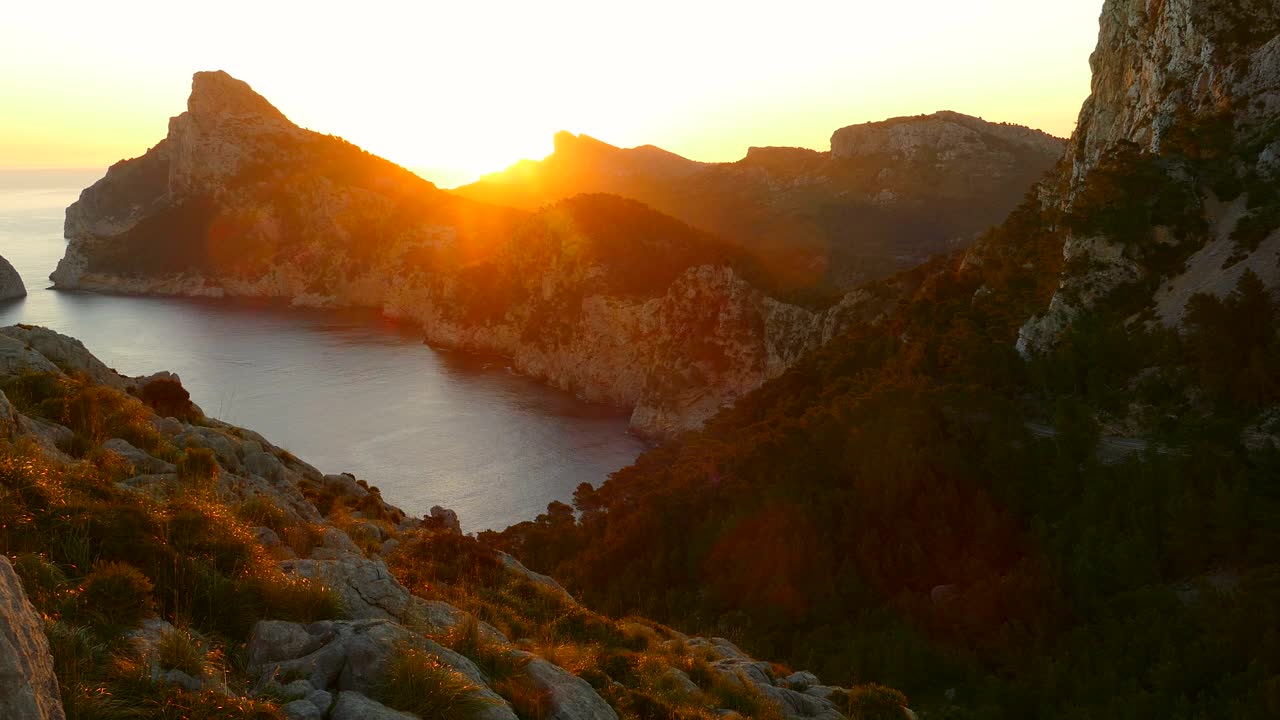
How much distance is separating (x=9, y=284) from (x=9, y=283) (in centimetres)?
22

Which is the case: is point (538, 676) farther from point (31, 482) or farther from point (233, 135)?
point (233, 135)

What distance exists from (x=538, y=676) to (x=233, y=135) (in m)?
215

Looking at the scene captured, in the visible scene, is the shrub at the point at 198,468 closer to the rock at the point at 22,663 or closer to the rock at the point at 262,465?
the rock at the point at 262,465

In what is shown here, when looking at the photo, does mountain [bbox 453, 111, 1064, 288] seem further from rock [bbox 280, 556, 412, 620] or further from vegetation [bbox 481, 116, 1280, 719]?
rock [bbox 280, 556, 412, 620]

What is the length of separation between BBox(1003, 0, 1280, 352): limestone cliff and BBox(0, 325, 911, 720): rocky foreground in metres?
25.3

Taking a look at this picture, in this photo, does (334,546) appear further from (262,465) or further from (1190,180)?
(1190,180)

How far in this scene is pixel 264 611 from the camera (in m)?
9.77

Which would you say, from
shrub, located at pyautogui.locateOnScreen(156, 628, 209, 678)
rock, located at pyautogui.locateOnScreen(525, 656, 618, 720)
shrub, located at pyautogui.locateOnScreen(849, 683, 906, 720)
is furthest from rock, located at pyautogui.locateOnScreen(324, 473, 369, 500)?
shrub, located at pyautogui.locateOnScreen(156, 628, 209, 678)

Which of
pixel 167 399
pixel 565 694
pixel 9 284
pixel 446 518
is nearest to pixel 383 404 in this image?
pixel 446 518

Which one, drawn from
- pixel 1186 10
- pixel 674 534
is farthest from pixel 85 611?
pixel 1186 10

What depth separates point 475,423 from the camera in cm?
9488

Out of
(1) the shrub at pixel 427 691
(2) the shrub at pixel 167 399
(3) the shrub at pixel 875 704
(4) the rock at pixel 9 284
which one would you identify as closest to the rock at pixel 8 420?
(1) the shrub at pixel 427 691

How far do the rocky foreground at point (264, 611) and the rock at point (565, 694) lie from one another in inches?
1.3

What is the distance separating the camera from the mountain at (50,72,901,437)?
97.5 meters
